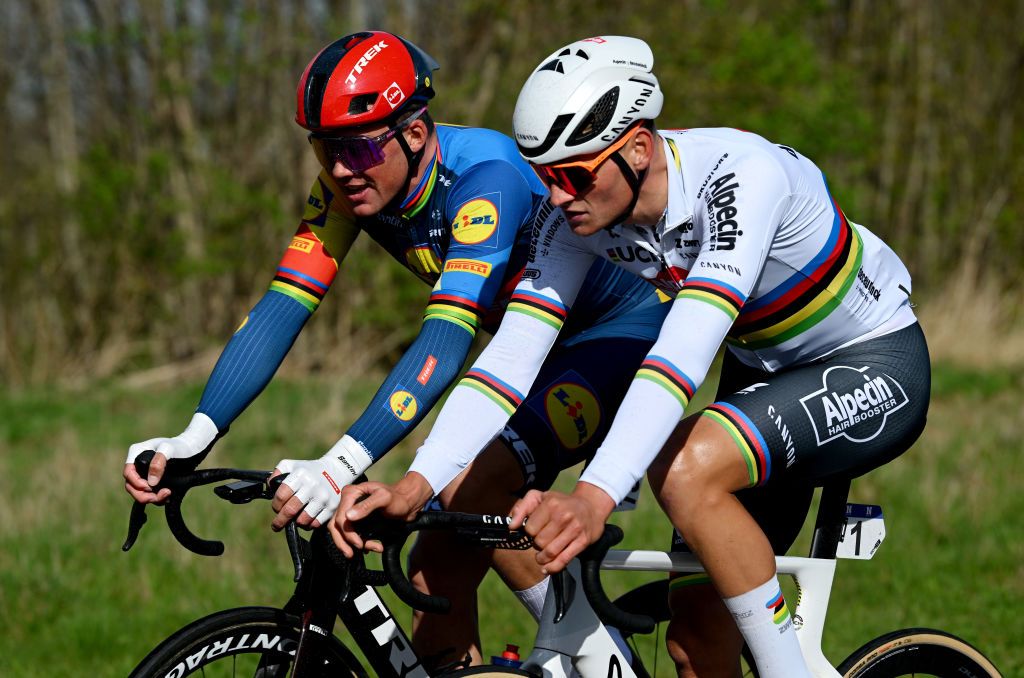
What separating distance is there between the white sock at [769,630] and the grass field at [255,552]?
1952mm

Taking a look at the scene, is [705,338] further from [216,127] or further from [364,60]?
[216,127]

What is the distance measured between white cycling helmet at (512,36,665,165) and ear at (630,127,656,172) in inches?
1.6

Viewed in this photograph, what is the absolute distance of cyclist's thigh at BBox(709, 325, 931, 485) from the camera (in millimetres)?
3029

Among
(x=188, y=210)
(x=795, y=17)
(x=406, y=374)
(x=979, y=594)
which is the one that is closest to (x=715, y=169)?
(x=406, y=374)

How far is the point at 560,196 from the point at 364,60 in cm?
85

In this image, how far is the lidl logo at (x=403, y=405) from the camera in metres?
3.14

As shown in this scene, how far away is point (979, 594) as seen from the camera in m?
6.02

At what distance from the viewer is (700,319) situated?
2826 millimetres

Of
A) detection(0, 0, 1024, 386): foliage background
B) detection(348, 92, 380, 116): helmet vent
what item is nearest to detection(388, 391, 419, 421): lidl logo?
detection(348, 92, 380, 116): helmet vent

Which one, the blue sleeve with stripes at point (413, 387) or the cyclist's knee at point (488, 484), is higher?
the blue sleeve with stripes at point (413, 387)

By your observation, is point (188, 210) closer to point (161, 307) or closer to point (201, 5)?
point (161, 307)

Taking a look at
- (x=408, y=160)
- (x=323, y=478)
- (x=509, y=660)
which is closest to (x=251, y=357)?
(x=408, y=160)

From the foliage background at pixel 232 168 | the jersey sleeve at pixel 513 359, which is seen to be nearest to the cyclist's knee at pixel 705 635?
the jersey sleeve at pixel 513 359

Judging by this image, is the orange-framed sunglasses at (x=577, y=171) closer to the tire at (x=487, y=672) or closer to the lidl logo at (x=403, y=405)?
the lidl logo at (x=403, y=405)
